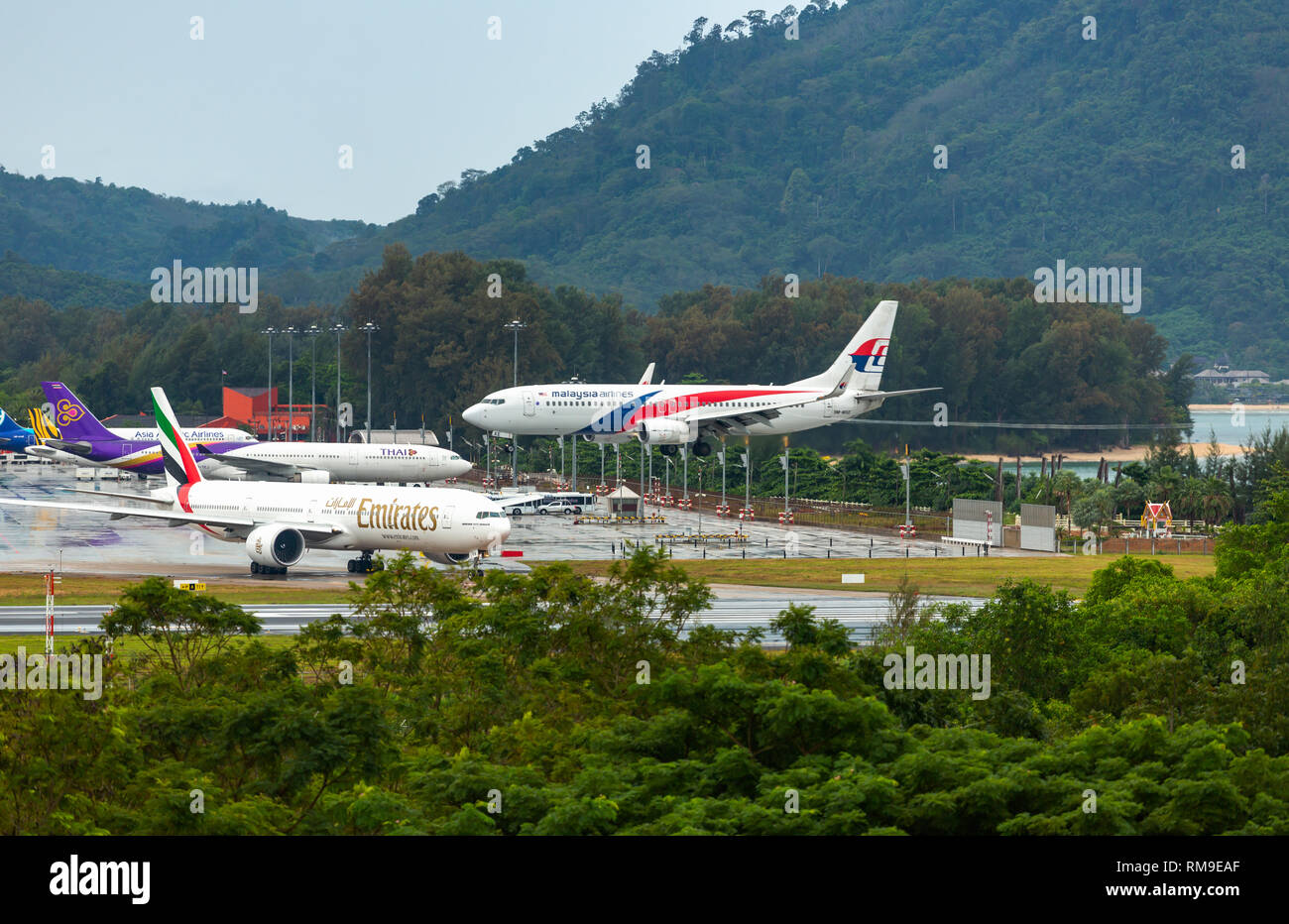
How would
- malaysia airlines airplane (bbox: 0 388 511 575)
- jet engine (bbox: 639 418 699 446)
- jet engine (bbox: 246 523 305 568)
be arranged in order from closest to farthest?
malaysia airlines airplane (bbox: 0 388 511 575)
jet engine (bbox: 246 523 305 568)
jet engine (bbox: 639 418 699 446)

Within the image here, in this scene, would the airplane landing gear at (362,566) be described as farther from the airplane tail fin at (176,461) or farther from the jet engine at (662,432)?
the jet engine at (662,432)

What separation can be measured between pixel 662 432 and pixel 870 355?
2081 cm

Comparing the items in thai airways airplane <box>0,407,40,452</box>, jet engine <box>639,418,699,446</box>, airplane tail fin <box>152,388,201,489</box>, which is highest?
thai airways airplane <box>0,407,40,452</box>

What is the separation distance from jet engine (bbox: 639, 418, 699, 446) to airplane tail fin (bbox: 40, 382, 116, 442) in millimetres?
54219

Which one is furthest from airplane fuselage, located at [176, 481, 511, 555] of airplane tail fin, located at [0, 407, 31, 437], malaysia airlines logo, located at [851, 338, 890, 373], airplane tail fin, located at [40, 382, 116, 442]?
airplane tail fin, located at [0, 407, 31, 437]

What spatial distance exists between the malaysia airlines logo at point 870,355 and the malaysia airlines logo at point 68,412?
2731 inches

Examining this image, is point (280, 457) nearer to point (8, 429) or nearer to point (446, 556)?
point (8, 429)

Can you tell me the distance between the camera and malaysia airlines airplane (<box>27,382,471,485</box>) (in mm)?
126750

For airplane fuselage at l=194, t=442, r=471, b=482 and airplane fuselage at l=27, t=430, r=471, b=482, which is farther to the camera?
airplane fuselage at l=194, t=442, r=471, b=482

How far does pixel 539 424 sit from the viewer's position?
11644 cm

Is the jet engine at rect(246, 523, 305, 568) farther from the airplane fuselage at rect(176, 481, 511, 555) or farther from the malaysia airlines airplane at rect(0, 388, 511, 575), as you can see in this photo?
the airplane fuselage at rect(176, 481, 511, 555)

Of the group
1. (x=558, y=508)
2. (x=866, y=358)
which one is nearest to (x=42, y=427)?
(x=558, y=508)

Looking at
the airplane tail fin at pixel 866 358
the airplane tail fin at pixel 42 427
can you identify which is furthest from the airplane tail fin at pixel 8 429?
the airplane tail fin at pixel 866 358
